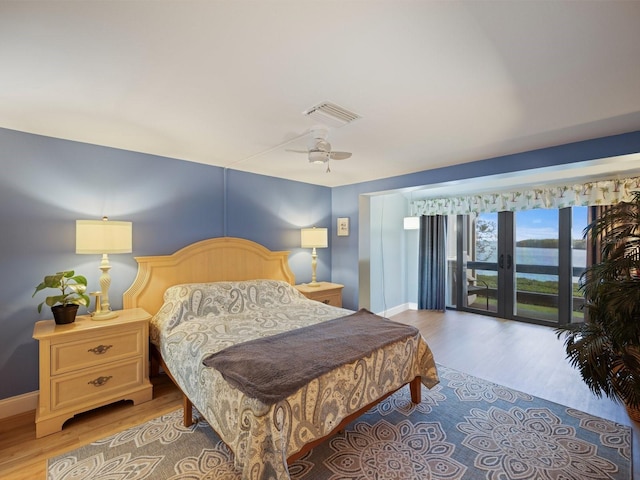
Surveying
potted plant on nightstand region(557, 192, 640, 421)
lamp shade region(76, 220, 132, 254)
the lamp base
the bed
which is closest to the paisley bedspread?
the bed

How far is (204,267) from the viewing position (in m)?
3.35

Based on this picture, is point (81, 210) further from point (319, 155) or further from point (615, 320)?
point (615, 320)

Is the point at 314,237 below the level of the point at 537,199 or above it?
below

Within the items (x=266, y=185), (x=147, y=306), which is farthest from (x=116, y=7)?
(x=266, y=185)

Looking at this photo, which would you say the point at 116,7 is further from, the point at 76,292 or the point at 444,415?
the point at 444,415

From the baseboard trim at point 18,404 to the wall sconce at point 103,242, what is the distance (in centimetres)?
83

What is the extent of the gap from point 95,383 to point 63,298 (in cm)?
72

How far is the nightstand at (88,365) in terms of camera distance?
6.92 ft

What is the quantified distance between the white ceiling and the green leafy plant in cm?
121

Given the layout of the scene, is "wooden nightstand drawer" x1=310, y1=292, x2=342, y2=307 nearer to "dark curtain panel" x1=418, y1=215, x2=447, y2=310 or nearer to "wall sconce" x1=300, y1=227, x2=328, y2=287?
"wall sconce" x1=300, y1=227, x2=328, y2=287

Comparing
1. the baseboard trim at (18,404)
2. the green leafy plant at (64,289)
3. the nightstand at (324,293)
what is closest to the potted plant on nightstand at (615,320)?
the nightstand at (324,293)

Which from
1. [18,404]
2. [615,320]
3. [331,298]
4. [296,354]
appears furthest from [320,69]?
[18,404]

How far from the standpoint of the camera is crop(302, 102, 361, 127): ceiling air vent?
6.44ft

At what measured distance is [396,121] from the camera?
222 cm
